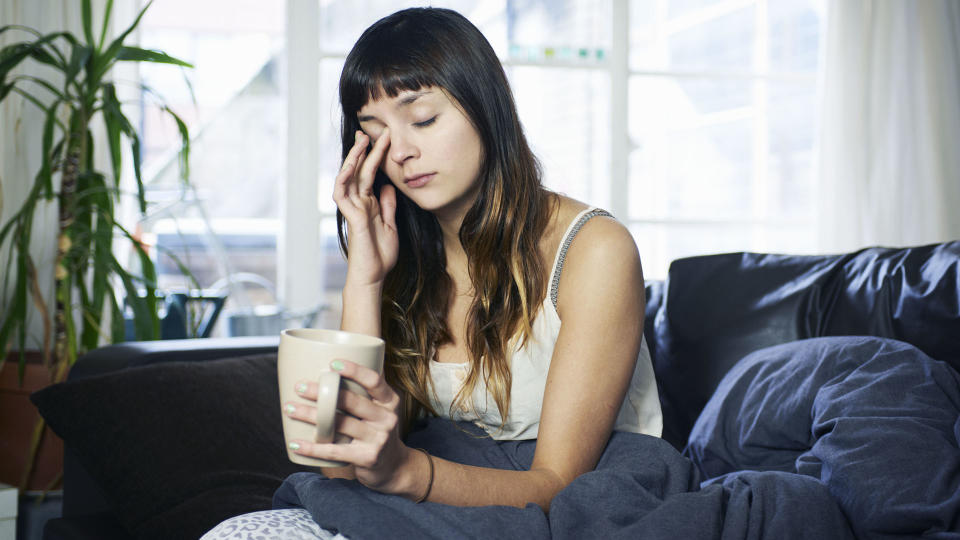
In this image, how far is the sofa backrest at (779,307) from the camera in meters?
1.48

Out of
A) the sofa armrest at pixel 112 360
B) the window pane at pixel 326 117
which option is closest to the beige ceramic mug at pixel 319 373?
the sofa armrest at pixel 112 360

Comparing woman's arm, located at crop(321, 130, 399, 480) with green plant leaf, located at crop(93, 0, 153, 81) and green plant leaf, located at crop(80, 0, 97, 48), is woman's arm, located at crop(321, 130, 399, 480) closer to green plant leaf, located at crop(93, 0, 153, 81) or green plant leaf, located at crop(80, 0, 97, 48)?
green plant leaf, located at crop(93, 0, 153, 81)

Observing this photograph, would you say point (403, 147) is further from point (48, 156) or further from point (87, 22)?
point (87, 22)

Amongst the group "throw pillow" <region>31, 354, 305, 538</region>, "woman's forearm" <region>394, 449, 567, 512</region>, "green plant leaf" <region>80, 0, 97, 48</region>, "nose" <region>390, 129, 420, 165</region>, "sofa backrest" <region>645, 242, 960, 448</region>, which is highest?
"green plant leaf" <region>80, 0, 97, 48</region>

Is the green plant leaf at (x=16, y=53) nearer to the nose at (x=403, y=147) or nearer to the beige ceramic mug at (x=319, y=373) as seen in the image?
the nose at (x=403, y=147)

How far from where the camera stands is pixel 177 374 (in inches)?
59.1

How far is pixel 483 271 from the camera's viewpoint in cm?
129

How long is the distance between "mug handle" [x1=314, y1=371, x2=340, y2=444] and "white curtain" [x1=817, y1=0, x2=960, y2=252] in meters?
3.47

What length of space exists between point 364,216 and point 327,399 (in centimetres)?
57

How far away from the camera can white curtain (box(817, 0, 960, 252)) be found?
12.1 ft

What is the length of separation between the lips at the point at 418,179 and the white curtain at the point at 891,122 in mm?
2994

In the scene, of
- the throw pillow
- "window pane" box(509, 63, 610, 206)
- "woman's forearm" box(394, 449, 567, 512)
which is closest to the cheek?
"woman's forearm" box(394, 449, 567, 512)

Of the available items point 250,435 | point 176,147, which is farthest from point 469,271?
point 176,147

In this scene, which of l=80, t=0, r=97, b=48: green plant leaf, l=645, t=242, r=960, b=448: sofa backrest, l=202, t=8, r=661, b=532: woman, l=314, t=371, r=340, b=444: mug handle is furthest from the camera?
l=80, t=0, r=97, b=48: green plant leaf
